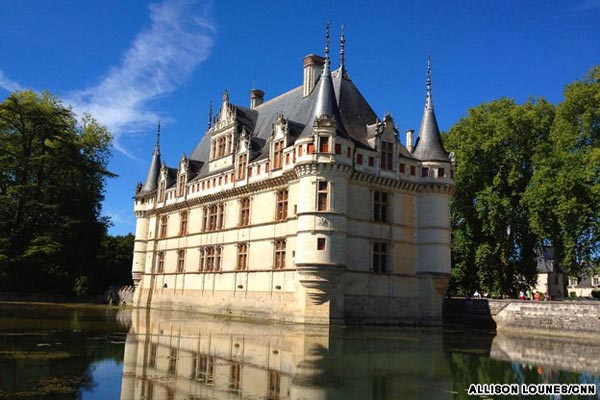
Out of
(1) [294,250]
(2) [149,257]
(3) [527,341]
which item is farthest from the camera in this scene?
(2) [149,257]

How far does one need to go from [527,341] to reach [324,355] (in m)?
10.9

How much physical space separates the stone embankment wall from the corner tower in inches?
77.2

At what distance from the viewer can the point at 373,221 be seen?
26.9 meters

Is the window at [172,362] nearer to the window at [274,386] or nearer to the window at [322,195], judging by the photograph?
the window at [274,386]

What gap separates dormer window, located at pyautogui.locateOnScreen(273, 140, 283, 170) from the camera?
28.0m

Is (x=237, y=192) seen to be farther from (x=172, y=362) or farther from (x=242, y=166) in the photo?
(x=172, y=362)

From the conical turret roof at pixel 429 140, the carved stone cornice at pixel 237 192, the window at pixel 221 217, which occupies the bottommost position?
the window at pixel 221 217

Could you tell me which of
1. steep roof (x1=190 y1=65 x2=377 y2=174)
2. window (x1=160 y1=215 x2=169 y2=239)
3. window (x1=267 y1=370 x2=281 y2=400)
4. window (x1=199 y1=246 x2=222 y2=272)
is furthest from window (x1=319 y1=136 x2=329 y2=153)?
window (x1=160 y1=215 x2=169 y2=239)

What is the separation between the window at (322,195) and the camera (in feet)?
80.8

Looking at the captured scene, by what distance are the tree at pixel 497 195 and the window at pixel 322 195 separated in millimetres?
11440

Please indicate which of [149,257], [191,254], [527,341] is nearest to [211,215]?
[191,254]

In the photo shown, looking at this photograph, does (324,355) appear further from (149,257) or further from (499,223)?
(149,257)

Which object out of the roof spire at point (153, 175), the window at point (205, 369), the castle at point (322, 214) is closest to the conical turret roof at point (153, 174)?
the roof spire at point (153, 175)

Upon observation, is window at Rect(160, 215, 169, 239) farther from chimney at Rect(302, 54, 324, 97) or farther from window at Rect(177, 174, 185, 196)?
chimney at Rect(302, 54, 324, 97)
